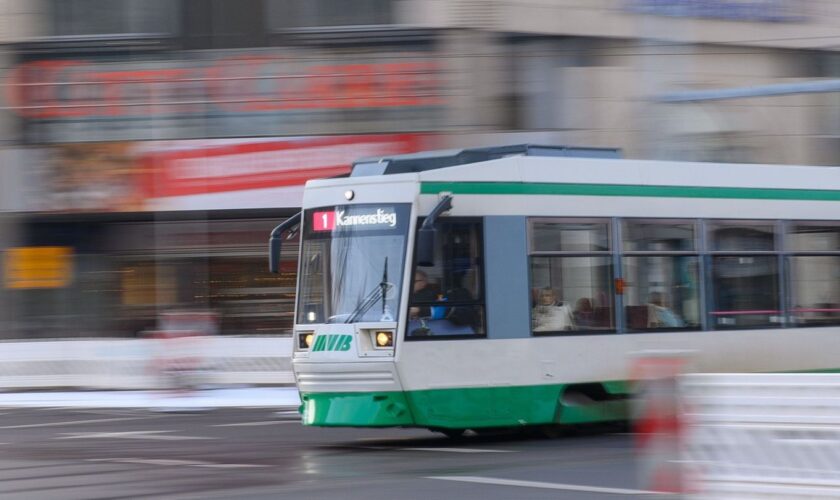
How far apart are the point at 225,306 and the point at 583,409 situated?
12.9 metres

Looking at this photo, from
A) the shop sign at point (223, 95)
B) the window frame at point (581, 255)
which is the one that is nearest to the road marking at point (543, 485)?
the window frame at point (581, 255)

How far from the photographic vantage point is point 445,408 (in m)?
12.4

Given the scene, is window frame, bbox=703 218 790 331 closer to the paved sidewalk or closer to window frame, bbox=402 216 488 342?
window frame, bbox=402 216 488 342

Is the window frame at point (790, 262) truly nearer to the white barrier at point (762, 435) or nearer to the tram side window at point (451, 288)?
the tram side window at point (451, 288)

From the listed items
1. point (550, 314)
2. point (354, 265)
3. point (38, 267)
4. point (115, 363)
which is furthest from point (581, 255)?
point (38, 267)

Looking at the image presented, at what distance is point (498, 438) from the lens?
44.4ft

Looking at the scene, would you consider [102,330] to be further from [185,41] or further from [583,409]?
[583,409]

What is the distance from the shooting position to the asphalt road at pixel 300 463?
9383 millimetres

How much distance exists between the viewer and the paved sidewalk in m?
19.7

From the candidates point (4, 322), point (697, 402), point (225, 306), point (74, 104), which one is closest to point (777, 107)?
point (225, 306)

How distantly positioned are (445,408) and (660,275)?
9.82 ft

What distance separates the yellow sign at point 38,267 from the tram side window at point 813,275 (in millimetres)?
14776

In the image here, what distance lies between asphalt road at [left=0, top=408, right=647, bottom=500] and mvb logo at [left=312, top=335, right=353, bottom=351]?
944 millimetres

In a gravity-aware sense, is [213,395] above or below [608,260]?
below
